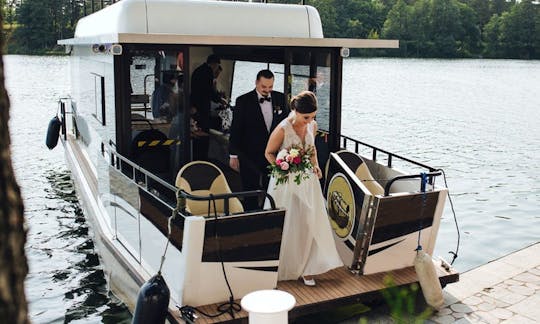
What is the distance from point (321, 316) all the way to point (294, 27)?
3423 millimetres

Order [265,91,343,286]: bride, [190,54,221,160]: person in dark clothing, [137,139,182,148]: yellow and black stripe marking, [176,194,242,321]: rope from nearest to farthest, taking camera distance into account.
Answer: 1. [176,194,242,321]: rope
2. [265,91,343,286]: bride
3. [137,139,182,148]: yellow and black stripe marking
4. [190,54,221,160]: person in dark clothing

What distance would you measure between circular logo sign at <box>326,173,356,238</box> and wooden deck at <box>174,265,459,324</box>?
1.38 ft

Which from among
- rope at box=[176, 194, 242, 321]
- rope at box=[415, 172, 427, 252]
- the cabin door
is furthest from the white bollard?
the cabin door

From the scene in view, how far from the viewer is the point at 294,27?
25.0 ft

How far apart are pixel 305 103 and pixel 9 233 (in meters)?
4.11

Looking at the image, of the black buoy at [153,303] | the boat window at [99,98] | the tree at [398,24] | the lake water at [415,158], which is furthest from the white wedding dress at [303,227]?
the tree at [398,24]

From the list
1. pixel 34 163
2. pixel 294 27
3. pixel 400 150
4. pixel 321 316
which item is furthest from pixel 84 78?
pixel 400 150

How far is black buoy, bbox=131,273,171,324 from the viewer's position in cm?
491

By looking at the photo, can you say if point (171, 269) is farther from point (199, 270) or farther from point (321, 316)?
point (321, 316)

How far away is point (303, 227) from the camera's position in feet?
18.9

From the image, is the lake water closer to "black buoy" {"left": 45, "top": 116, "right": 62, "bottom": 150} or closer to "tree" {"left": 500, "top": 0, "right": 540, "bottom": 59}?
"black buoy" {"left": 45, "top": 116, "right": 62, "bottom": 150}

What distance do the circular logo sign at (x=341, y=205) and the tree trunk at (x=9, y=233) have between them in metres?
4.78

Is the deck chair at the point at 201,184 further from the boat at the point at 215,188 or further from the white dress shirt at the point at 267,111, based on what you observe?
the white dress shirt at the point at 267,111

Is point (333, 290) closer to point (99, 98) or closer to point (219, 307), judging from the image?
point (219, 307)
